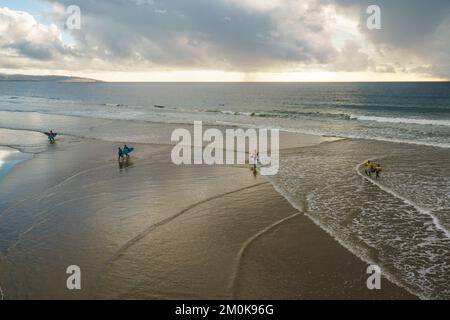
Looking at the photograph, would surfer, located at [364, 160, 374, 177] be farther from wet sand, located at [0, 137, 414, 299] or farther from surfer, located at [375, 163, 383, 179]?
wet sand, located at [0, 137, 414, 299]

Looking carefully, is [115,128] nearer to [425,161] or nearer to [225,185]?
[225,185]

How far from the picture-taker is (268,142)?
3447 cm

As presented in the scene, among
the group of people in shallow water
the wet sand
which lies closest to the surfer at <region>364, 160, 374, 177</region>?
the group of people in shallow water

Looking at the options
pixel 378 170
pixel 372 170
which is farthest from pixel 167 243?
pixel 372 170

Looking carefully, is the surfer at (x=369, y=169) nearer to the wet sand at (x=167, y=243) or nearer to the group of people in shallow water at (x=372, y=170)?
the group of people in shallow water at (x=372, y=170)

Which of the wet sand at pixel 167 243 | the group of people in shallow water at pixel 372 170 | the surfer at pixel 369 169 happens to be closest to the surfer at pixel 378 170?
the group of people in shallow water at pixel 372 170

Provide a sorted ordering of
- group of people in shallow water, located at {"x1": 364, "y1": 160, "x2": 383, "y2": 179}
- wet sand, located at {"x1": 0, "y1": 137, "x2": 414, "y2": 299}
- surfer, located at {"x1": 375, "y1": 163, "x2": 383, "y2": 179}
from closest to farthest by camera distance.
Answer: wet sand, located at {"x1": 0, "y1": 137, "x2": 414, "y2": 299}
surfer, located at {"x1": 375, "y1": 163, "x2": 383, "y2": 179}
group of people in shallow water, located at {"x1": 364, "y1": 160, "x2": 383, "y2": 179}

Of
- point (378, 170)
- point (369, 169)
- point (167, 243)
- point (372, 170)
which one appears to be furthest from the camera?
point (372, 170)

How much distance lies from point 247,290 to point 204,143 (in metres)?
25.0

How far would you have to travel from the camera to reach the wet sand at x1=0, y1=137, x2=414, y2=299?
9695mm

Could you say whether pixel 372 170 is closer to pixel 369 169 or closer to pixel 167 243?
pixel 369 169

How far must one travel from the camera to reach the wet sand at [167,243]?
9695mm

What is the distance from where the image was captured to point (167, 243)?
484 inches
